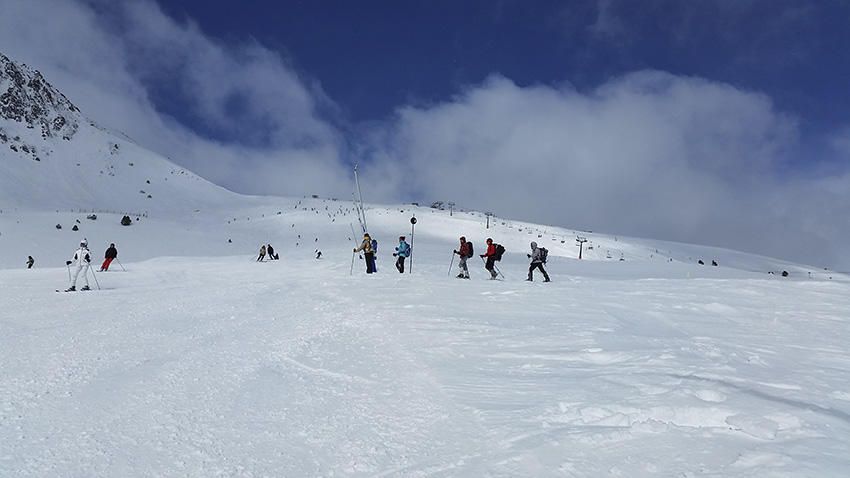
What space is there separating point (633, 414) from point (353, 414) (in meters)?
2.55

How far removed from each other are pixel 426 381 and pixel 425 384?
11cm

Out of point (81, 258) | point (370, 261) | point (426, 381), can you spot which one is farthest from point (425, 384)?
point (81, 258)

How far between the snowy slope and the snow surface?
3 centimetres

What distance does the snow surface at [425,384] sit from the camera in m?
3.40

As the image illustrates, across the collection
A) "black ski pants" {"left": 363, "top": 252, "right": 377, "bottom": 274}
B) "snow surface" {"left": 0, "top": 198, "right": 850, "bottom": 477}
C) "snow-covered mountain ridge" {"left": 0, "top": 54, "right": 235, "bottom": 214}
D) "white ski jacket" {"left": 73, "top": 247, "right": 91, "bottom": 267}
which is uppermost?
"snow-covered mountain ridge" {"left": 0, "top": 54, "right": 235, "bottom": 214}

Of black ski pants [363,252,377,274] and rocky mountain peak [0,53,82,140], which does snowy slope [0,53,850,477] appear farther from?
rocky mountain peak [0,53,82,140]

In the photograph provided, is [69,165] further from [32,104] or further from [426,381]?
[426,381]

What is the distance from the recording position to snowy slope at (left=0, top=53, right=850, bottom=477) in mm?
3402

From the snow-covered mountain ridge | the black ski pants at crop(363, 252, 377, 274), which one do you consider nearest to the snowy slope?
the black ski pants at crop(363, 252, 377, 274)

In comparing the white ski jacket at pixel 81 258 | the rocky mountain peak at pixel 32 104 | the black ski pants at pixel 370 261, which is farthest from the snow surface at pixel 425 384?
the rocky mountain peak at pixel 32 104

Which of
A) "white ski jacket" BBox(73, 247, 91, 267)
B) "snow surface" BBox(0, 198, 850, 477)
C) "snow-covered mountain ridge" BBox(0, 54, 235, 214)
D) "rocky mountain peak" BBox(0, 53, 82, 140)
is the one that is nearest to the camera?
"snow surface" BBox(0, 198, 850, 477)

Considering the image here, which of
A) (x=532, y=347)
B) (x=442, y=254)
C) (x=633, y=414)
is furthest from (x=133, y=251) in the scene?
(x=633, y=414)

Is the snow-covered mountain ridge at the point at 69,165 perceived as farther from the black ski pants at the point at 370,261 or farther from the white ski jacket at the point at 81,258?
the black ski pants at the point at 370,261

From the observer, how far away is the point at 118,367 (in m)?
5.62
